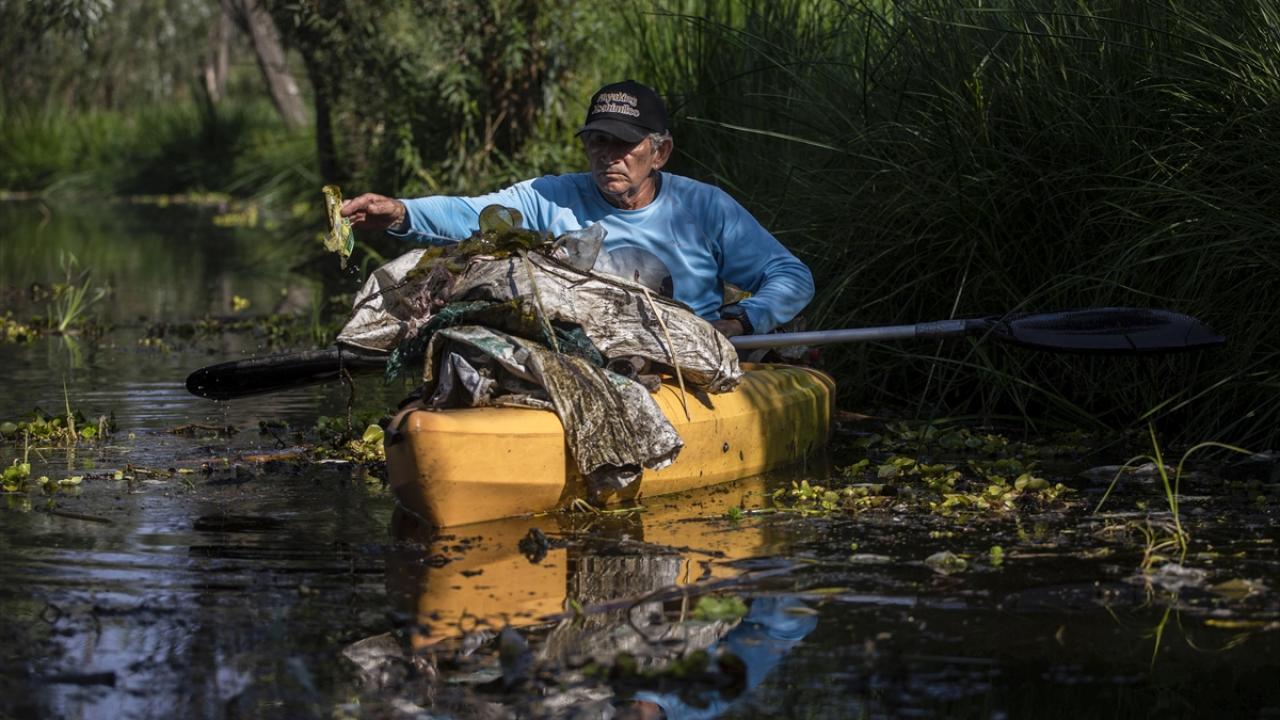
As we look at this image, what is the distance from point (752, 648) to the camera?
4.13m

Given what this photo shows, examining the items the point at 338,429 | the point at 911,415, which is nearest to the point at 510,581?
the point at 338,429

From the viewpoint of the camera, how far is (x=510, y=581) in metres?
4.80

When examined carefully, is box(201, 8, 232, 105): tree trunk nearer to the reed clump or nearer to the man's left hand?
the reed clump

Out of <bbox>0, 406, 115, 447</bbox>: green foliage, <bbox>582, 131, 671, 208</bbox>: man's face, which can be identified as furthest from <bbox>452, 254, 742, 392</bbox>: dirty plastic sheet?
<bbox>0, 406, 115, 447</bbox>: green foliage

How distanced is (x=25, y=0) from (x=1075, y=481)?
1335 centimetres

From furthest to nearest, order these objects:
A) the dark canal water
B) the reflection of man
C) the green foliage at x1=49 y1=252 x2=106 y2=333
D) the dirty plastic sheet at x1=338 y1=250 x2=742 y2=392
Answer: the green foliage at x1=49 y1=252 x2=106 y2=333 < the dirty plastic sheet at x1=338 y1=250 x2=742 y2=392 < the dark canal water < the reflection of man

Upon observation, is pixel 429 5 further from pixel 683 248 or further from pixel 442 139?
pixel 683 248

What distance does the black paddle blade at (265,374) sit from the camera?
6.84 meters

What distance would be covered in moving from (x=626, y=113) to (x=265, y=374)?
1.69m

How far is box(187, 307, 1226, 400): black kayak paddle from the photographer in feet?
20.5

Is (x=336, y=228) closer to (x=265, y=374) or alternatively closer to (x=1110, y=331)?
(x=265, y=374)

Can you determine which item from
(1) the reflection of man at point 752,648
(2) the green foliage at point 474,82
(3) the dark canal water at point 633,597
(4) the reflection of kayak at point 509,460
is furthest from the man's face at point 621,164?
(2) the green foliage at point 474,82

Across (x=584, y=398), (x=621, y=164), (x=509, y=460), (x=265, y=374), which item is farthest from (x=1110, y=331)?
(x=265, y=374)

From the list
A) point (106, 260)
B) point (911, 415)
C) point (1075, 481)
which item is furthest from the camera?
point (106, 260)
